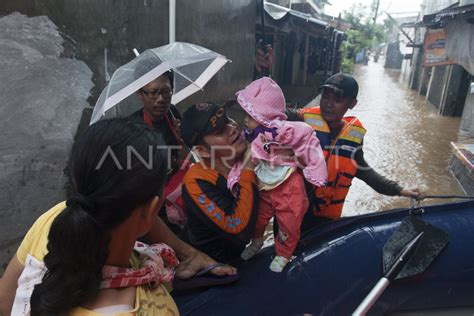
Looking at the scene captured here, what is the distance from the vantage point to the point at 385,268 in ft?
5.58

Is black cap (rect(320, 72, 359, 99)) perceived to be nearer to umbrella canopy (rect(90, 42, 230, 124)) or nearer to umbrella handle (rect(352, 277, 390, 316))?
umbrella canopy (rect(90, 42, 230, 124))

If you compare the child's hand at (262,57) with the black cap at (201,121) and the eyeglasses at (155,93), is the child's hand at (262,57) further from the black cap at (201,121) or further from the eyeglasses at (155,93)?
the black cap at (201,121)

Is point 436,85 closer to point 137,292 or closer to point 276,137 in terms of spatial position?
point 276,137

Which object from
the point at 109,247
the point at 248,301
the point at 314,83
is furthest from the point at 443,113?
the point at 109,247

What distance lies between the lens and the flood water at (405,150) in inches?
199

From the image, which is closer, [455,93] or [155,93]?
[155,93]

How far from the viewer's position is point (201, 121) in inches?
62.4

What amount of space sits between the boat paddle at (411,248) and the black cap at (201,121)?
106cm

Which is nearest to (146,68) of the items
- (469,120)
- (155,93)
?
(155,93)

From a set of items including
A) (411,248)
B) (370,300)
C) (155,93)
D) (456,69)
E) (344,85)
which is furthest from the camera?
(456,69)

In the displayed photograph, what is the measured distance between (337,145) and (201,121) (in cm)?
94

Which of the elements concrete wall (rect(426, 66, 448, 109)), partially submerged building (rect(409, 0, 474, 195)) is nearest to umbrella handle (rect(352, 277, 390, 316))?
partially submerged building (rect(409, 0, 474, 195))

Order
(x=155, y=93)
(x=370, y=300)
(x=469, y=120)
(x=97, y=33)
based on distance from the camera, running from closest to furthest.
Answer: (x=370, y=300) < (x=155, y=93) < (x=97, y=33) < (x=469, y=120)

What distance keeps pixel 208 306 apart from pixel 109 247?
809 mm
